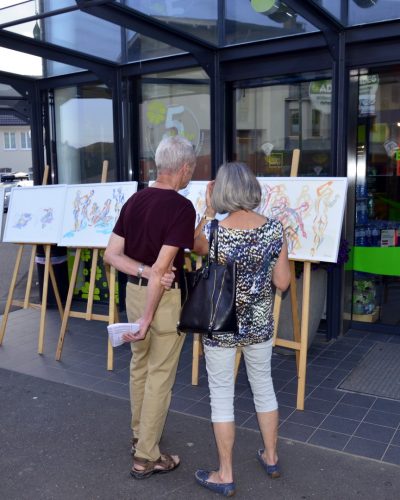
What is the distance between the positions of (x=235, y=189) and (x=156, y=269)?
57 cm

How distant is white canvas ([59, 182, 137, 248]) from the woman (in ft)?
6.31

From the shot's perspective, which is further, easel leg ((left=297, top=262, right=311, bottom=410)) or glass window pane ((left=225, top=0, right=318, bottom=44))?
glass window pane ((left=225, top=0, right=318, bottom=44))

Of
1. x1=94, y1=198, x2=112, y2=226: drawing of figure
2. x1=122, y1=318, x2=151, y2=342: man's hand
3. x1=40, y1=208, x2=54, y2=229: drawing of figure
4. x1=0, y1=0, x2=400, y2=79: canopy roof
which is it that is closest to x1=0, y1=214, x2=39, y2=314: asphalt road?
x1=40, y1=208, x2=54, y2=229: drawing of figure

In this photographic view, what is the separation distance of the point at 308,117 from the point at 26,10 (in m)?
2.66

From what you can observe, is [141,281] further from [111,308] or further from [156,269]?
[111,308]

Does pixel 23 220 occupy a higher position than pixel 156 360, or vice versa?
pixel 23 220

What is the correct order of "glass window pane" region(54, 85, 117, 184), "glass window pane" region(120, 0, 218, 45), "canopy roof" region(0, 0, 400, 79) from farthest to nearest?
1. "glass window pane" region(54, 85, 117, 184)
2. "glass window pane" region(120, 0, 218, 45)
3. "canopy roof" region(0, 0, 400, 79)

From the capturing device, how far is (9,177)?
25203mm

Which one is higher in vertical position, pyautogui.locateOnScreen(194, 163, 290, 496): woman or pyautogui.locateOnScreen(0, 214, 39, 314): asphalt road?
pyautogui.locateOnScreen(194, 163, 290, 496): woman

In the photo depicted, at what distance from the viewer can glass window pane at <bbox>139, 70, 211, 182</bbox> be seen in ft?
19.2

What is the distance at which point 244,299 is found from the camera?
280 centimetres

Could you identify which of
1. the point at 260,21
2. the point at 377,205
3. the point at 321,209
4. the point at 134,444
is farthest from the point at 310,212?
the point at 260,21

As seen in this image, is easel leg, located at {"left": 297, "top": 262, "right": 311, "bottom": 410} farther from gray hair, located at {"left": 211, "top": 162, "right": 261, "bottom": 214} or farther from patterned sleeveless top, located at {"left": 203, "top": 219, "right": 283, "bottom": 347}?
gray hair, located at {"left": 211, "top": 162, "right": 261, "bottom": 214}

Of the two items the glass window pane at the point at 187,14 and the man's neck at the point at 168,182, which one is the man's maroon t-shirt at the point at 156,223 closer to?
the man's neck at the point at 168,182
